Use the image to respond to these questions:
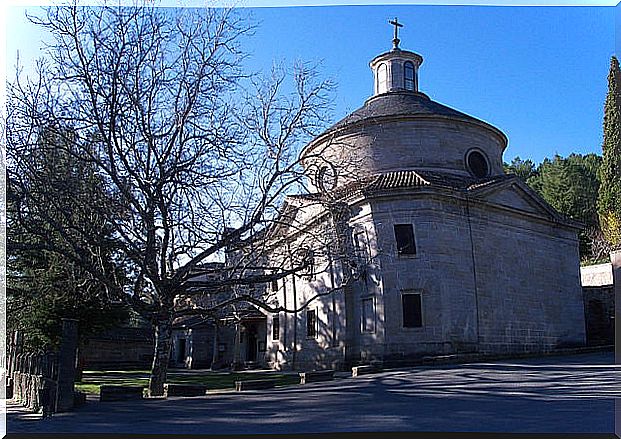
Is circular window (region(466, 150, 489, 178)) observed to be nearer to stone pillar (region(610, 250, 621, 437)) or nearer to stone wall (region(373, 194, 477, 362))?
stone wall (region(373, 194, 477, 362))

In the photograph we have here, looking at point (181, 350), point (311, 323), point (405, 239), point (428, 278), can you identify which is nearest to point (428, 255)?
point (428, 278)

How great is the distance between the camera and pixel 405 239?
2580cm

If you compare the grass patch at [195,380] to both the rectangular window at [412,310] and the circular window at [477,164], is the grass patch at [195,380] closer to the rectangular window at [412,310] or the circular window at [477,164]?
the rectangular window at [412,310]

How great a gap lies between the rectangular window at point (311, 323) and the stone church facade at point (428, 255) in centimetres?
9

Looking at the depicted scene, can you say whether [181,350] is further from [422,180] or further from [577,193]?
[577,193]

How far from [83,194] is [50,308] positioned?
272 inches

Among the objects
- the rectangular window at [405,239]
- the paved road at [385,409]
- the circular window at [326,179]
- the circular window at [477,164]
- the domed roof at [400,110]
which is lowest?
the paved road at [385,409]

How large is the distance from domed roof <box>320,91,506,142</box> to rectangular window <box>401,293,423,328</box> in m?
7.67

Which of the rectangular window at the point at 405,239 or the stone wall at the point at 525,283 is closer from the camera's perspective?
the rectangular window at the point at 405,239

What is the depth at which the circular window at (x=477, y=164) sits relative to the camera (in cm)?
3033

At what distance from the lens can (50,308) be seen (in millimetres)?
21406

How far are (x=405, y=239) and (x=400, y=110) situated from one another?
7.21 meters

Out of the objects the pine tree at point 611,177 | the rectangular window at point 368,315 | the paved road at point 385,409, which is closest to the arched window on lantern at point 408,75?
the pine tree at point 611,177

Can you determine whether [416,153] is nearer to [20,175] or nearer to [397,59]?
[397,59]
